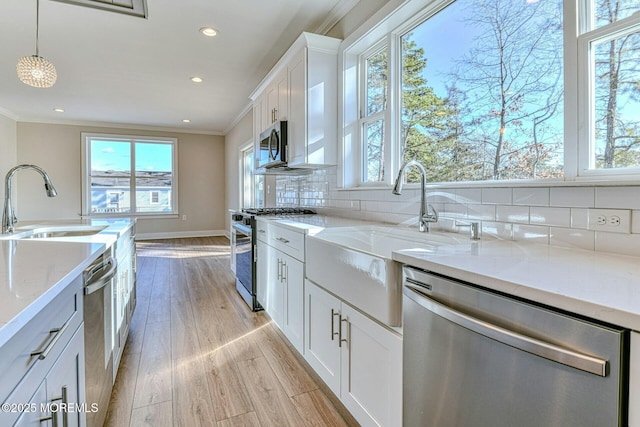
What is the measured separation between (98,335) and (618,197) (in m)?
2.10

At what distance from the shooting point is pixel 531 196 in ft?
4.66

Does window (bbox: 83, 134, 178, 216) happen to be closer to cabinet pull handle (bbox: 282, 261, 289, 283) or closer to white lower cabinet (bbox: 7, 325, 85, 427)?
Result: cabinet pull handle (bbox: 282, 261, 289, 283)

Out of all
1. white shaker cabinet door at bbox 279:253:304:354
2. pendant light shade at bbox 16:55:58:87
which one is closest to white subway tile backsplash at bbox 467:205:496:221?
white shaker cabinet door at bbox 279:253:304:354

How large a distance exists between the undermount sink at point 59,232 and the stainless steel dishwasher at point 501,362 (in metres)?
2.06

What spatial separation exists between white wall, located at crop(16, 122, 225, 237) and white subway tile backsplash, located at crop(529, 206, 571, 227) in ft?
25.8

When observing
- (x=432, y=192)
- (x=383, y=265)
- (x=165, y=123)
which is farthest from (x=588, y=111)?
(x=165, y=123)

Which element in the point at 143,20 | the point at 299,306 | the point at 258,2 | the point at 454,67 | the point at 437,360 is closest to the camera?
Result: the point at 437,360

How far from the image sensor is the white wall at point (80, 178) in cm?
682

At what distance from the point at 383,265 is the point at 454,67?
141 cm

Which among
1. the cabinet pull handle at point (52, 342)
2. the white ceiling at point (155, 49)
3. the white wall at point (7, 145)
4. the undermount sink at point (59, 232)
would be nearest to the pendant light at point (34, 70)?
the white ceiling at point (155, 49)

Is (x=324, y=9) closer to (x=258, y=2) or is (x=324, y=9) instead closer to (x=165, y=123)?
(x=258, y=2)

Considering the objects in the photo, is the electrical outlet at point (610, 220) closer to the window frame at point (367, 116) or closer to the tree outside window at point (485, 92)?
the tree outside window at point (485, 92)

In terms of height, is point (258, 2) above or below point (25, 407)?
above

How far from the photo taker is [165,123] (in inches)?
287
